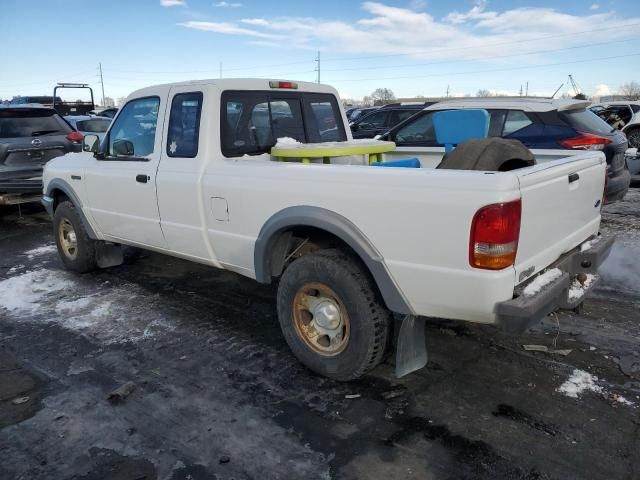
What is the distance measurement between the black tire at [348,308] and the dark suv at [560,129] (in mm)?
4909

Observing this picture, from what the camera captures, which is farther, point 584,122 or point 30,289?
point 584,122

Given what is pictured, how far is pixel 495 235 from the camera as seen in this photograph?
262 cm

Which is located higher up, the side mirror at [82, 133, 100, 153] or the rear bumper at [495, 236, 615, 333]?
the side mirror at [82, 133, 100, 153]

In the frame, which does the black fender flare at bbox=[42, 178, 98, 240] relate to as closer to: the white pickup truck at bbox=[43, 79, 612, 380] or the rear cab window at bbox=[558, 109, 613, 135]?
the white pickup truck at bbox=[43, 79, 612, 380]

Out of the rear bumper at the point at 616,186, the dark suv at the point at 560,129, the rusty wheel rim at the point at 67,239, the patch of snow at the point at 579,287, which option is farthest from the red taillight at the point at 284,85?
the rear bumper at the point at 616,186

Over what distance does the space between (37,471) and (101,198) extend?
302 centimetres

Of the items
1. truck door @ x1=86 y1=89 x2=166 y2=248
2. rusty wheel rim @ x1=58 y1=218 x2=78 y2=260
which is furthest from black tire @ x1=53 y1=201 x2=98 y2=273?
truck door @ x1=86 y1=89 x2=166 y2=248

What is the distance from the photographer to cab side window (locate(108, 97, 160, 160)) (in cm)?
463

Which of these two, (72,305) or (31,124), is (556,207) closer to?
(72,305)

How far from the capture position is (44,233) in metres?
8.27

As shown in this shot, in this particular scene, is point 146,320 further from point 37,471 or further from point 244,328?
point 37,471

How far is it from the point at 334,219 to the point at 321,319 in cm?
72

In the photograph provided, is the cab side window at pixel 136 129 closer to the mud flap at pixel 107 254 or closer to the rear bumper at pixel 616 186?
the mud flap at pixel 107 254

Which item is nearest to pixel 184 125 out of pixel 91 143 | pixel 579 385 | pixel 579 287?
pixel 91 143
